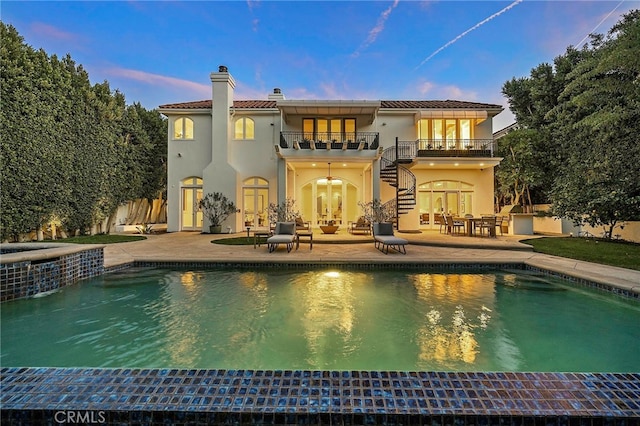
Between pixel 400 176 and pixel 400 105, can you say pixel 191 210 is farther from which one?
pixel 400 105

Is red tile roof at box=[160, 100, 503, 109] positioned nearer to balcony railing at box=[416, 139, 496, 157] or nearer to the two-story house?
the two-story house

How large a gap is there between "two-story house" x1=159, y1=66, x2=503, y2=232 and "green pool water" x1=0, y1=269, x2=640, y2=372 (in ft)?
30.8

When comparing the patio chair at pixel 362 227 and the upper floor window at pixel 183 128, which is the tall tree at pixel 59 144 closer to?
the upper floor window at pixel 183 128

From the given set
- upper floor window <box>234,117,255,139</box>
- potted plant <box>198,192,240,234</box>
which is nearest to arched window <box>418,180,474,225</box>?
upper floor window <box>234,117,255,139</box>

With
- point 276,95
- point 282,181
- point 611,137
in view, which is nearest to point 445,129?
point 611,137

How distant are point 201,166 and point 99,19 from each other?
694cm

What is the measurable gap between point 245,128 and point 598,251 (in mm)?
14847

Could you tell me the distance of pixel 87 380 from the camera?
2076 millimetres

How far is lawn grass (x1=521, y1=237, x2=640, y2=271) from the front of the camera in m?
6.96

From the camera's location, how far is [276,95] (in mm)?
17625

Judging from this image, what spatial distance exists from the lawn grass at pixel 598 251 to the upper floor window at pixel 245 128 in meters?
13.2

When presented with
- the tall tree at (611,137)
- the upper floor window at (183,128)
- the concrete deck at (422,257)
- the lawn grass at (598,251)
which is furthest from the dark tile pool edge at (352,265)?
the upper floor window at (183,128)

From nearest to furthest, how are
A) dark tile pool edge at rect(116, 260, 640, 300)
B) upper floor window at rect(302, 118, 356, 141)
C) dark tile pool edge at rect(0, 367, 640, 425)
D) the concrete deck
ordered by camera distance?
dark tile pool edge at rect(0, 367, 640, 425) → the concrete deck → dark tile pool edge at rect(116, 260, 640, 300) → upper floor window at rect(302, 118, 356, 141)

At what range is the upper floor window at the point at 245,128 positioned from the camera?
51.3 feet
